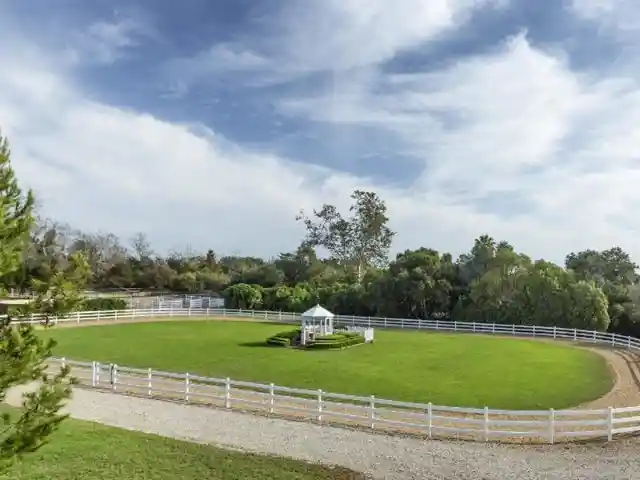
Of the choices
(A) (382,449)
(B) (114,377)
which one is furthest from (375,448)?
(B) (114,377)

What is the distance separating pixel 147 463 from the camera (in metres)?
12.1

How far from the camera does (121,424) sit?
51.7ft

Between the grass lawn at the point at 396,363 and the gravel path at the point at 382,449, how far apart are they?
202 inches

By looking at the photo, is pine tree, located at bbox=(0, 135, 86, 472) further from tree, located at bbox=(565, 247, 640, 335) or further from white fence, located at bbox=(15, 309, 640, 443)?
tree, located at bbox=(565, 247, 640, 335)

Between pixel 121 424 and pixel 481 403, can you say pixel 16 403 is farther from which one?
pixel 481 403

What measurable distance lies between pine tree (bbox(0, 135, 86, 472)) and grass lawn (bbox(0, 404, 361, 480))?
5.31 meters

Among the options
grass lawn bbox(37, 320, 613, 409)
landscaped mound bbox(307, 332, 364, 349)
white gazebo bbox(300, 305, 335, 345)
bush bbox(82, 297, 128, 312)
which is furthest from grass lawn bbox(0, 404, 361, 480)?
bush bbox(82, 297, 128, 312)

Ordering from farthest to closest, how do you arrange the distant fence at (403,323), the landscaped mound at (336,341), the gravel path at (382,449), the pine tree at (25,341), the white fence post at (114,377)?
the distant fence at (403,323), the landscaped mound at (336,341), the white fence post at (114,377), the gravel path at (382,449), the pine tree at (25,341)

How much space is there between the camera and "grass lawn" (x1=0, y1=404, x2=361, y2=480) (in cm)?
1132

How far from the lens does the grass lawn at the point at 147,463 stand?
1132 centimetres

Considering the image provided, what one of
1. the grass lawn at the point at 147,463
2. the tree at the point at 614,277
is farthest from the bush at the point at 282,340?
the tree at the point at 614,277

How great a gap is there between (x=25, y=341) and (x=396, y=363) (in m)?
22.9

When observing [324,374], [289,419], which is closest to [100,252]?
[324,374]

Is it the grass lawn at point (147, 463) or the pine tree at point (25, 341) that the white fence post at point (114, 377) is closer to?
the grass lawn at point (147, 463)
